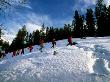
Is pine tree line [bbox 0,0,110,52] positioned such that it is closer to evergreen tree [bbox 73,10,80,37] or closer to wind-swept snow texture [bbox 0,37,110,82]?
evergreen tree [bbox 73,10,80,37]

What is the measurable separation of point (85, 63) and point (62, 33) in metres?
89.6

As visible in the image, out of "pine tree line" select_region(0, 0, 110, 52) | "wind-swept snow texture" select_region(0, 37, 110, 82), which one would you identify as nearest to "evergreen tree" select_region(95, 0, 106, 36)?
"pine tree line" select_region(0, 0, 110, 52)

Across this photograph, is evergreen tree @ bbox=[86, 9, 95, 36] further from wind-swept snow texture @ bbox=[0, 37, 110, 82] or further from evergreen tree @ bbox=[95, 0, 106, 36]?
wind-swept snow texture @ bbox=[0, 37, 110, 82]

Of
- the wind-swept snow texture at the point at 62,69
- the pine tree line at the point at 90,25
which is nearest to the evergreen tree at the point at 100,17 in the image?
the pine tree line at the point at 90,25

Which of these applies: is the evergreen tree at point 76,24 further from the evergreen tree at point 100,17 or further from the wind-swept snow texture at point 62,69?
the wind-swept snow texture at point 62,69

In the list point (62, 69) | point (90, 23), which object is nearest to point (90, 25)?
point (90, 23)

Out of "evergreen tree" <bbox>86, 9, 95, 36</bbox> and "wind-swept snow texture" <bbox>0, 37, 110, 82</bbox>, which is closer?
"wind-swept snow texture" <bbox>0, 37, 110, 82</bbox>

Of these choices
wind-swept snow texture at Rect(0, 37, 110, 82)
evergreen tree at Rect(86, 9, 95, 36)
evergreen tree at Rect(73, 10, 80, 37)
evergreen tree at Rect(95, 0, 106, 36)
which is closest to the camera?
wind-swept snow texture at Rect(0, 37, 110, 82)

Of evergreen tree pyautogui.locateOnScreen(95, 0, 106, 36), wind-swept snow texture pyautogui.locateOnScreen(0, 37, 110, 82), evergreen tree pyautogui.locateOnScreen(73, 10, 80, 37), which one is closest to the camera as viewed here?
wind-swept snow texture pyautogui.locateOnScreen(0, 37, 110, 82)

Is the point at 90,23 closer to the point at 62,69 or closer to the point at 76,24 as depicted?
the point at 76,24

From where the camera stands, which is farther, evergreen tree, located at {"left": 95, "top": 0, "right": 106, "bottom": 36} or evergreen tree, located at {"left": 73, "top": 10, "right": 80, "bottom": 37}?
evergreen tree, located at {"left": 73, "top": 10, "right": 80, "bottom": 37}

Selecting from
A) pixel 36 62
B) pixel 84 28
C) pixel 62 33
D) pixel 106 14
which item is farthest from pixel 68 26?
pixel 36 62

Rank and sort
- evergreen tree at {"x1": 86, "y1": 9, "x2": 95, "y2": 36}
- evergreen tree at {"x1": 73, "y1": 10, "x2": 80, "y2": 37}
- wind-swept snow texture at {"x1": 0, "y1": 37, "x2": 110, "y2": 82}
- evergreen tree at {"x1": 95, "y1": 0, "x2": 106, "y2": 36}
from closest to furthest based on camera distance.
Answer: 1. wind-swept snow texture at {"x1": 0, "y1": 37, "x2": 110, "y2": 82}
2. evergreen tree at {"x1": 95, "y1": 0, "x2": 106, "y2": 36}
3. evergreen tree at {"x1": 86, "y1": 9, "x2": 95, "y2": 36}
4. evergreen tree at {"x1": 73, "y1": 10, "x2": 80, "y2": 37}

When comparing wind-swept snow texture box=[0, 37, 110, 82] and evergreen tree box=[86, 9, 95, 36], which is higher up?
evergreen tree box=[86, 9, 95, 36]
